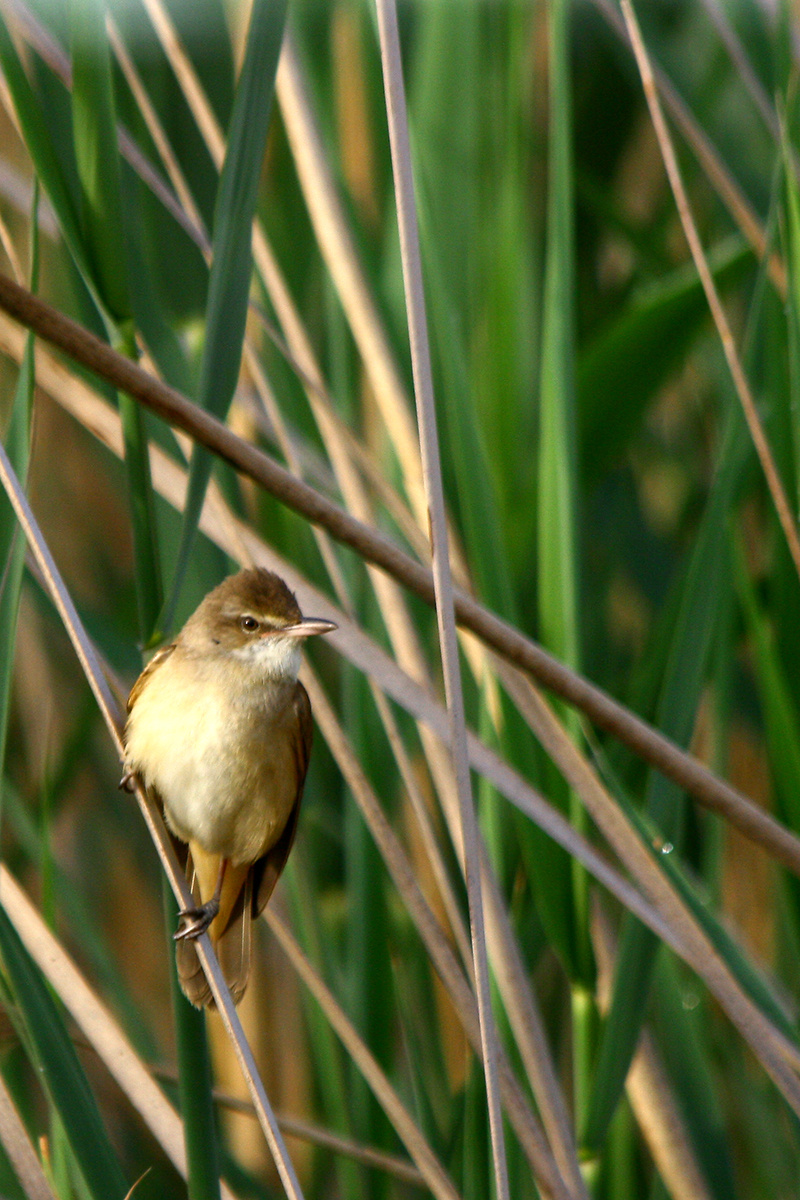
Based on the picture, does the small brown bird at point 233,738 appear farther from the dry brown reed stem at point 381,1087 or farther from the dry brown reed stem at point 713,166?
the dry brown reed stem at point 713,166

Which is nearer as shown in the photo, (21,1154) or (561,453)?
(21,1154)

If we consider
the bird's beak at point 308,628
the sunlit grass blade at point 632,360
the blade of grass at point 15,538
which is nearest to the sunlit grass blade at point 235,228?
the blade of grass at point 15,538

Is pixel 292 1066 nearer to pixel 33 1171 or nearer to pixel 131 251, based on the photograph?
pixel 33 1171

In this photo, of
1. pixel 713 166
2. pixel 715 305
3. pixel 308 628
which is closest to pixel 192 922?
pixel 308 628

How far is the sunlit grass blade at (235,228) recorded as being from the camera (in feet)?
3.92

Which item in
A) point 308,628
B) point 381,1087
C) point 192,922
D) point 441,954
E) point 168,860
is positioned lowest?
point 381,1087

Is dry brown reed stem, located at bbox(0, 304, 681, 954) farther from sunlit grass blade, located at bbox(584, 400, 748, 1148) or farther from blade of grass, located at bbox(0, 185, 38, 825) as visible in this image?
blade of grass, located at bbox(0, 185, 38, 825)

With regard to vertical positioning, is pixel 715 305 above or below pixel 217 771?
above

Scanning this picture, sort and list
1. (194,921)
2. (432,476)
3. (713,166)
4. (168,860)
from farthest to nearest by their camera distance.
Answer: (713,166), (194,921), (168,860), (432,476)

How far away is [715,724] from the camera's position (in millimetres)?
1844

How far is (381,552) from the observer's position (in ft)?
4.17

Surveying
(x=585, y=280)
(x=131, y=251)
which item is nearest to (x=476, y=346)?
(x=585, y=280)

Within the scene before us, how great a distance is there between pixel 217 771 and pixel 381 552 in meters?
0.53

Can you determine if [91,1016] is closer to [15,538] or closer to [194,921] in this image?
[194,921]
